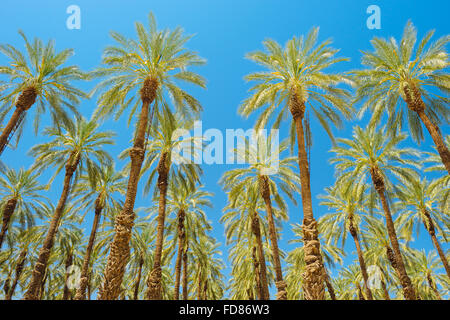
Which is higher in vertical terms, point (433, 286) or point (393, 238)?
point (393, 238)

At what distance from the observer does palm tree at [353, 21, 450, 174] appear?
1716cm

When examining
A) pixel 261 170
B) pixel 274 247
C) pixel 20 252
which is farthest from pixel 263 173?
pixel 20 252

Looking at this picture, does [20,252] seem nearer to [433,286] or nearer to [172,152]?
[172,152]

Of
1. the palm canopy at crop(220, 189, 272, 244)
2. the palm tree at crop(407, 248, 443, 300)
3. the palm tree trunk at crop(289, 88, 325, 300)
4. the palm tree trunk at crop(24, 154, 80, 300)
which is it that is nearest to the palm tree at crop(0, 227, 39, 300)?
the palm tree trunk at crop(24, 154, 80, 300)

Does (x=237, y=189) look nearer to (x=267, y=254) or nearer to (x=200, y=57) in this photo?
(x=200, y=57)

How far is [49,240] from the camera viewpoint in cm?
1848

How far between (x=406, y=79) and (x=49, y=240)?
24933mm

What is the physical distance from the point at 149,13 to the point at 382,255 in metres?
34.5

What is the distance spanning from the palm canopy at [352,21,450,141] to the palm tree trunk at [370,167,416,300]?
16.3 ft

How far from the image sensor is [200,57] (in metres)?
17.2

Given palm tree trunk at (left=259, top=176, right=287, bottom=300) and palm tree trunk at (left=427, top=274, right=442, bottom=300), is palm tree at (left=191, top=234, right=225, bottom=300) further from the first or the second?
palm tree trunk at (left=427, top=274, right=442, bottom=300)

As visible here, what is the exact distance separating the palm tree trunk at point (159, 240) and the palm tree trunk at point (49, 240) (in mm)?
6797

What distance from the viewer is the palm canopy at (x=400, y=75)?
17.3 meters
